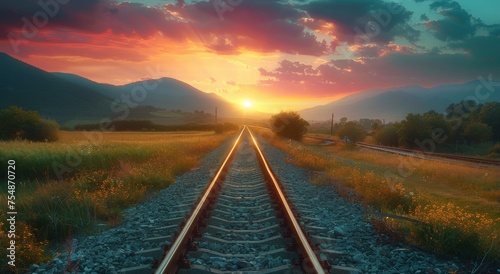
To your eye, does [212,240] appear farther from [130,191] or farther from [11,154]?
[11,154]

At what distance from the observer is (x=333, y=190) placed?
11.5m

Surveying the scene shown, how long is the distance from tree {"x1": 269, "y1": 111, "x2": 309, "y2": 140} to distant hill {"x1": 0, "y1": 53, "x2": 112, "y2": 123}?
110209 millimetres

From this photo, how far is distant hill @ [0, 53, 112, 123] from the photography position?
490 feet

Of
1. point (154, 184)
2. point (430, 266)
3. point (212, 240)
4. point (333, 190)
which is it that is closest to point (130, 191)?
point (154, 184)

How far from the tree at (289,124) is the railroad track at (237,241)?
42943 millimetres

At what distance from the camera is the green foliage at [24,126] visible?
39344 mm

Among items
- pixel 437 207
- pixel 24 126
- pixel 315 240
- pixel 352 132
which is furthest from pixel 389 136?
pixel 315 240

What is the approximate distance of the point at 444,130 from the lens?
53.7m

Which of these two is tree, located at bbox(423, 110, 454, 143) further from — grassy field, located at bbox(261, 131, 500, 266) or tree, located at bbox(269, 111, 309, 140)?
grassy field, located at bbox(261, 131, 500, 266)

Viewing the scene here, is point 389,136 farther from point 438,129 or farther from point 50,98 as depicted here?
point 50,98

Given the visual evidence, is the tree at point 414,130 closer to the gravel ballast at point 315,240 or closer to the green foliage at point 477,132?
the green foliage at point 477,132

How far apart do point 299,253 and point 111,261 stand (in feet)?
7.98

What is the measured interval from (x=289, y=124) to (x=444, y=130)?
21.4m

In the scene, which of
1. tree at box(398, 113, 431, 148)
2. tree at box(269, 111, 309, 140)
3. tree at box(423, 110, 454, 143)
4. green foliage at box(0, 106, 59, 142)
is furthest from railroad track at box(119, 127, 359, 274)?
tree at box(423, 110, 454, 143)
